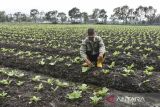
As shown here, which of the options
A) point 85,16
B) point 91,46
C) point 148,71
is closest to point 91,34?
point 91,46

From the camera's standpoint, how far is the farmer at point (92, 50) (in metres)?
9.75

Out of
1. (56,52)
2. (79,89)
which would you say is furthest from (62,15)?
(79,89)

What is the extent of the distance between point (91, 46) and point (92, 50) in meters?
0.14

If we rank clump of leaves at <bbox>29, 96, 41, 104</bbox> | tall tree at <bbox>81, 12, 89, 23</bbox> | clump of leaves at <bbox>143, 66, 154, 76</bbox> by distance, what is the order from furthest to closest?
1. tall tree at <bbox>81, 12, 89, 23</bbox>
2. clump of leaves at <bbox>143, 66, 154, 76</bbox>
3. clump of leaves at <bbox>29, 96, 41, 104</bbox>

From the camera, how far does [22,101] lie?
23.3ft

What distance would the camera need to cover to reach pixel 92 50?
33.1ft

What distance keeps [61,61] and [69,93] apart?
3884 millimetres

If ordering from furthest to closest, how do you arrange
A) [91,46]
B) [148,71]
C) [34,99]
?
[91,46] < [148,71] < [34,99]

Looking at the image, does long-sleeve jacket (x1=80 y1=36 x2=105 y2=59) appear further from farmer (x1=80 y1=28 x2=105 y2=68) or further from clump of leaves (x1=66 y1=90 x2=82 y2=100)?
clump of leaves (x1=66 y1=90 x2=82 y2=100)

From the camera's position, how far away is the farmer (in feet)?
32.0

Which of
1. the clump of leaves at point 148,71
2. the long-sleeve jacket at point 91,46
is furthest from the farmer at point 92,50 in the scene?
the clump of leaves at point 148,71

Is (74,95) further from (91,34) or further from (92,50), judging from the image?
(92,50)

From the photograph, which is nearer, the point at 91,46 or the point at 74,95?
the point at 74,95

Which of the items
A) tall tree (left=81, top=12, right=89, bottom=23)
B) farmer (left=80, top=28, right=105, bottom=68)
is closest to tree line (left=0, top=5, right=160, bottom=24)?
tall tree (left=81, top=12, right=89, bottom=23)
